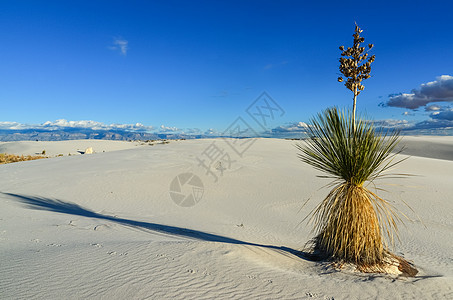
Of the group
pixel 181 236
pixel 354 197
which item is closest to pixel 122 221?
pixel 181 236

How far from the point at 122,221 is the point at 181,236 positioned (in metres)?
2.37

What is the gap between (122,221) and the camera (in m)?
7.32

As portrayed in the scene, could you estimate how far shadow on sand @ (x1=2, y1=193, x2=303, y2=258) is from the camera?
19.9 feet

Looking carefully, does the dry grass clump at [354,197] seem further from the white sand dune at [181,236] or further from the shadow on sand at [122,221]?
the shadow on sand at [122,221]

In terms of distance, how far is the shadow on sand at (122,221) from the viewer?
6.07 m

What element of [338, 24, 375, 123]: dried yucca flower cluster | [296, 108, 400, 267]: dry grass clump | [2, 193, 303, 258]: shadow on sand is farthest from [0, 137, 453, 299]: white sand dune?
[338, 24, 375, 123]: dried yucca flower cluster

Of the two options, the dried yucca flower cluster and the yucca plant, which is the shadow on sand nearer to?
the yucca plant

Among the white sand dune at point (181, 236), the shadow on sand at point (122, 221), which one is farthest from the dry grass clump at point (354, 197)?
the shadow on sand at point (122, 221)

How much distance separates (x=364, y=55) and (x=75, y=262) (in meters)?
5.19

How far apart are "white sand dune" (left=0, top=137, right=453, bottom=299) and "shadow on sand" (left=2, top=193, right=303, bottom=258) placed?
30mm

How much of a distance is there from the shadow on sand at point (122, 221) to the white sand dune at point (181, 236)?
30 millimetres

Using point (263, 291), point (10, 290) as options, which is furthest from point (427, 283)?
point (10, 290)

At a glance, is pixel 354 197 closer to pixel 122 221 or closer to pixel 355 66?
pixel 355 66

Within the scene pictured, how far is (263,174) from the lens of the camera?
14195 millimetres
